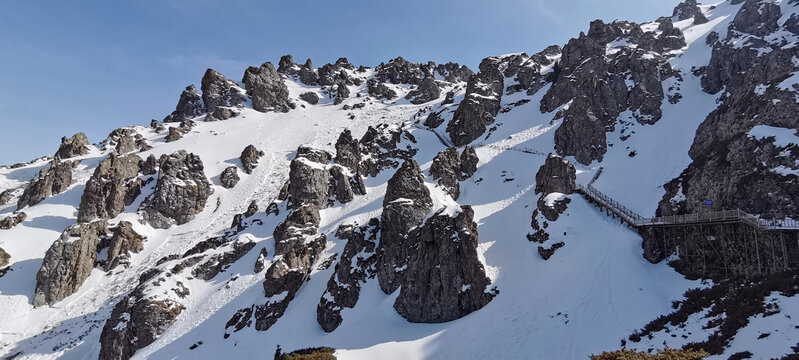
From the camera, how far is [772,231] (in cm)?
2897

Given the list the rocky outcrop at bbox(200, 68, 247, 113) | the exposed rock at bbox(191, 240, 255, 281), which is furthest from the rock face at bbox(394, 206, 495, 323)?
the rocky outcrop at bbox(200, 68, 247, 113)

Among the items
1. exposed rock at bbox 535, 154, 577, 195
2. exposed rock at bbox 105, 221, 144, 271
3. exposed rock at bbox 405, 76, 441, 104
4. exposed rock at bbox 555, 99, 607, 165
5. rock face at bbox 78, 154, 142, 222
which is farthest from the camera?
exposed rock at bbox 405, 76, 441, 104

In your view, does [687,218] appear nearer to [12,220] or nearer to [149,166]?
[149,166]

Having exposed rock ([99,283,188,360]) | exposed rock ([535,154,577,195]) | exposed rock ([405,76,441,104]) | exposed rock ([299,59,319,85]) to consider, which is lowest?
exposed rock ([99,283,188,360])

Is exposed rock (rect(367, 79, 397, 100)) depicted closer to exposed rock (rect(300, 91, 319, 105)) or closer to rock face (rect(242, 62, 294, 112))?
exposed rock (rect(300, 91, 319, 105))

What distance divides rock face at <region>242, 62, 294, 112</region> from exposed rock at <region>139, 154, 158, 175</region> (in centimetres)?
4071

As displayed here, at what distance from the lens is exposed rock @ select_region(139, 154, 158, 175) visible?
83.1 meters

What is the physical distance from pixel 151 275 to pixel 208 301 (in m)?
12.3

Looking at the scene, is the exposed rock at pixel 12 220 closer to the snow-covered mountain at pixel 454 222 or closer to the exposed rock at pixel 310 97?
the snow-covered mountain at pixel 454 222

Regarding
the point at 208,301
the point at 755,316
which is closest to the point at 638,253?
the point at 755,316

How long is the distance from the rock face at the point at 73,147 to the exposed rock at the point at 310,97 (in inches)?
2316

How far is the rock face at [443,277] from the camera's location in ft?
118

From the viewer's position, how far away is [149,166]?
83.8 m

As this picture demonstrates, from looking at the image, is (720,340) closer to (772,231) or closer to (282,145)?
(772,231)
